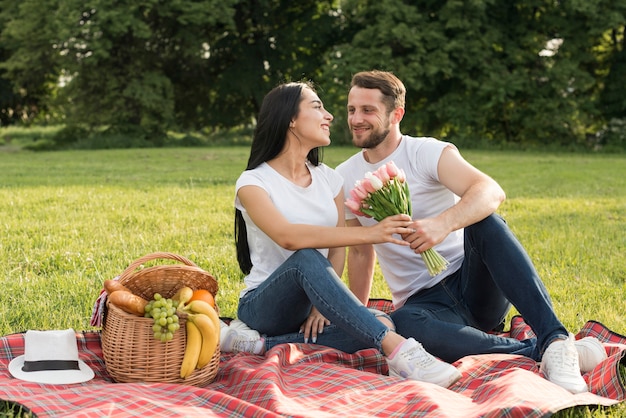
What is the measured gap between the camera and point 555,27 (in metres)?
26.0

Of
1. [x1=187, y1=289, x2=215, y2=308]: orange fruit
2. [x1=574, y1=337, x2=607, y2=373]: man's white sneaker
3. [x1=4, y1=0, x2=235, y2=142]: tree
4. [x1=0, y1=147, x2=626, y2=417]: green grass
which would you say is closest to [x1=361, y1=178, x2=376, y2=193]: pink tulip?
[x1=187, y1=289, x2=215, y2=308]: orange fruit

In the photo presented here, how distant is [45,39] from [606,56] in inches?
795

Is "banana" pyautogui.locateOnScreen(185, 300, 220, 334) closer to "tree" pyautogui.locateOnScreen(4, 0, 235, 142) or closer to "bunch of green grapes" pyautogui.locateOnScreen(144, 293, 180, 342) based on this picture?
"bunch of green grapes" pyautogui.locateOnScreen(144, 293, 180, 342)

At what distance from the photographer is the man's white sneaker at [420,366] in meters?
3.50

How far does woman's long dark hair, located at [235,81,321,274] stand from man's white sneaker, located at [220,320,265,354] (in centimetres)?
47

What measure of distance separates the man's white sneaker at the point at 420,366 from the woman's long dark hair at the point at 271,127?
3.94 feet

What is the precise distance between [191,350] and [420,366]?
1.06 m

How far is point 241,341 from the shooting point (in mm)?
4016

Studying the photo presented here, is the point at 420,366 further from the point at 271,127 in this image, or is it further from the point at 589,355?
the point at 271,127

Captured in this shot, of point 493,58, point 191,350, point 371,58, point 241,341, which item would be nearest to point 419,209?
point 241,341

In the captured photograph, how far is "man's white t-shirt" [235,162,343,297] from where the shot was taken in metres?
4.13

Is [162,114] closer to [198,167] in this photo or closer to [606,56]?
[198,167]

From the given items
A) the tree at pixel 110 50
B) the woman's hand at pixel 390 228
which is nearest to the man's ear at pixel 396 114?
the woman's hand at pixel 390 228

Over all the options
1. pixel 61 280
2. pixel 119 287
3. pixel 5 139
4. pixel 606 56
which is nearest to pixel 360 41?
pixel 606 56
